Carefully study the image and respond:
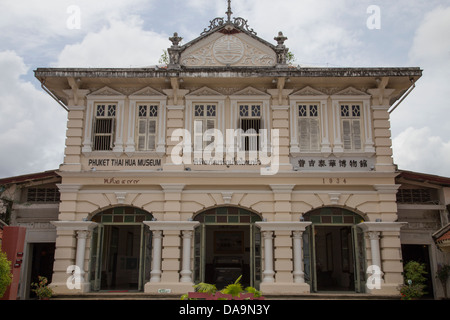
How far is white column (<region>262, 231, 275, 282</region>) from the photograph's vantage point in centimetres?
1249

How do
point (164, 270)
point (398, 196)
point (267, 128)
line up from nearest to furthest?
point (164, 270) → point (267, 128) → point (398, 196)

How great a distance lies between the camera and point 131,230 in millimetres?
18312

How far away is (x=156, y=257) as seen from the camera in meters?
12.7

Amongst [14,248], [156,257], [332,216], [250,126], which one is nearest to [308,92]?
[250,126]

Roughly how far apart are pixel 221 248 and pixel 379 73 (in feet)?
31.5

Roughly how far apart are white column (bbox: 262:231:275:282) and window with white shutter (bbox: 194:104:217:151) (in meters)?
3.29

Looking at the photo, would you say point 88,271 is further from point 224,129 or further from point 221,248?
point 221,248

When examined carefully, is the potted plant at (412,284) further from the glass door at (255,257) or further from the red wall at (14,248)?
the red wall at (14,248)

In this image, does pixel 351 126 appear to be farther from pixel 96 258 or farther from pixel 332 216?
pixel 96 258

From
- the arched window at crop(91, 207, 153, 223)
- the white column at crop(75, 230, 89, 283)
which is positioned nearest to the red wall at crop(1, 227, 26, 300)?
the white column at crop(75, 230, 89, 283)

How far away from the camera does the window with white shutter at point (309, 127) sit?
44.2 ft

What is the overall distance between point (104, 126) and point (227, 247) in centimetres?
784

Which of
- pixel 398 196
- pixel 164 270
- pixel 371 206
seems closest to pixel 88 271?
pixel 164 270
